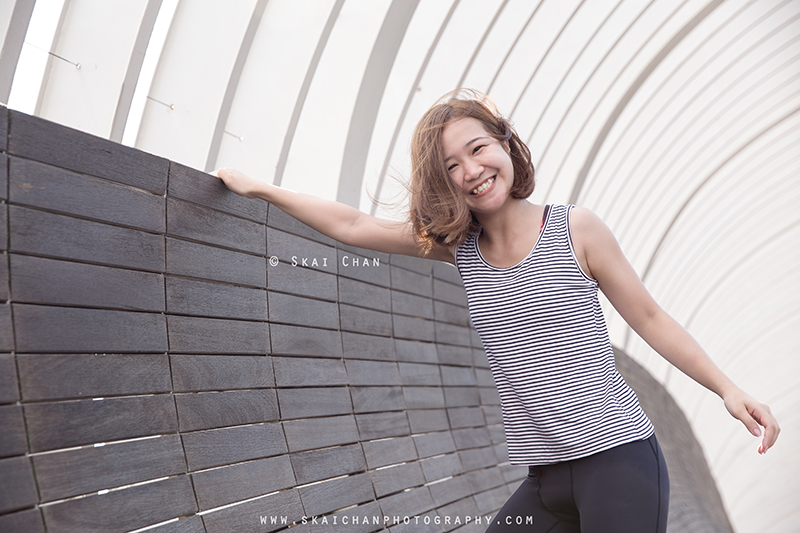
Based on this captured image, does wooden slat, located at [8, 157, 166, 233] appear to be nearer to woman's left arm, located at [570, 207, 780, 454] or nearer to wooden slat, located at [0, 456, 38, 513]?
wooden slat, located at [0, 456, 38, 513]

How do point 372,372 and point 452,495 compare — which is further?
point 452,495

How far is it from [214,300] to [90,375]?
78 centimetres

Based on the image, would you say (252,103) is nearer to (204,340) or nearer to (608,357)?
(204,340)

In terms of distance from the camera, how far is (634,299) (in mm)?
2539

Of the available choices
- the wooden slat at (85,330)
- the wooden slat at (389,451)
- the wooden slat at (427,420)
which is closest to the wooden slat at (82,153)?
the wooden slat at (85,330)

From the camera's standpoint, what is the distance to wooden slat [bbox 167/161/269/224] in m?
3.05

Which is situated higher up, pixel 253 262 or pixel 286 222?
Answer: pixel 286 222

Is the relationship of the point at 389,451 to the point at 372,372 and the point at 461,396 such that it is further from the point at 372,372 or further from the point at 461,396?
the point at 461,396

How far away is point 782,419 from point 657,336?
36.9 metres

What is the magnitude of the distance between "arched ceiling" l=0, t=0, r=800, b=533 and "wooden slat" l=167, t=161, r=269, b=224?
1232mm

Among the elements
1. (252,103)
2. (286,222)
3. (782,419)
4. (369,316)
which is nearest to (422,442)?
(369,316)

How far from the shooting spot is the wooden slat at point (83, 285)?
234 cm

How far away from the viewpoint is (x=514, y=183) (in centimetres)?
284

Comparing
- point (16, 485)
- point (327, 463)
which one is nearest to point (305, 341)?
point (327, 463)
